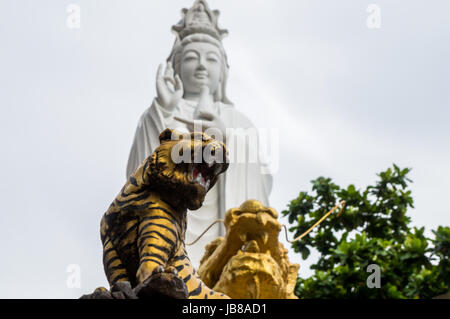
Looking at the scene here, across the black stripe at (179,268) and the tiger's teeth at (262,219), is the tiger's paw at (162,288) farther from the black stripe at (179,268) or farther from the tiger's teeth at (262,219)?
the tiger's teeth at (262,219)

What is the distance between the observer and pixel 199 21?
10.0m

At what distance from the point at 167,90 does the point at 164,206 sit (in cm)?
628

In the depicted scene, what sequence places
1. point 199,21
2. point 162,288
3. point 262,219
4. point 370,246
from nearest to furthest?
point 162,288, point 262,219, point 370,246, point 199,21

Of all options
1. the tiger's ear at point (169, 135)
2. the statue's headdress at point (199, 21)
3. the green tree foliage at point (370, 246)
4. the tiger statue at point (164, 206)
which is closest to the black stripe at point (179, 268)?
the tiger statue at point (164, 206)

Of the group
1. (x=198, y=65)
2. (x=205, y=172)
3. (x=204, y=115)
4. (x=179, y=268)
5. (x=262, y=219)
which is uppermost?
(x=198, y=65)

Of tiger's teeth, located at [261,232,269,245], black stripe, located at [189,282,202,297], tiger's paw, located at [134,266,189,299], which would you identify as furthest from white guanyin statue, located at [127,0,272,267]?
tiger's paw, located at [134,266,189,299]

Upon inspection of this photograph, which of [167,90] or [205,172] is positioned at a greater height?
[167,90]

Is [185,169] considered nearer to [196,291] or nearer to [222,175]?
[196,291]

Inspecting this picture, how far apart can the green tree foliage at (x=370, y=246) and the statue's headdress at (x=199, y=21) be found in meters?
2.64

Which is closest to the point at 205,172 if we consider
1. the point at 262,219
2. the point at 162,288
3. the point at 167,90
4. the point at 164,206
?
the point at 164,206

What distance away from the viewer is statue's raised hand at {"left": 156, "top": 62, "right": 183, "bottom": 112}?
28.1 feet

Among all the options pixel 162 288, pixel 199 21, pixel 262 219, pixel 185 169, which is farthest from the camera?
pixel 199 21

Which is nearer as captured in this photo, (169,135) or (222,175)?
(169,135)

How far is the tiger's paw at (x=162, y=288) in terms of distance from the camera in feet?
6.62
